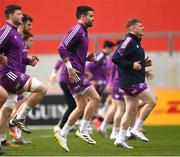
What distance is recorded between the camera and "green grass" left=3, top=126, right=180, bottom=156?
46.2ft

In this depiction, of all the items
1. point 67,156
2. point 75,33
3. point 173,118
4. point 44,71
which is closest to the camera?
point 67,156

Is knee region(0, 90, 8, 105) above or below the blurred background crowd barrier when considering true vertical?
above

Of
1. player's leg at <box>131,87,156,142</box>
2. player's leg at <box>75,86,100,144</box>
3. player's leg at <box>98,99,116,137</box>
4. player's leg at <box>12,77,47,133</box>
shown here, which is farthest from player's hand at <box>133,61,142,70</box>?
player's leg at <box>98,99,116,137</box>

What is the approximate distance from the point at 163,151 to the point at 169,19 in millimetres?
12586

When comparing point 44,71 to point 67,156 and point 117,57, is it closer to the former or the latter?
point 117,57

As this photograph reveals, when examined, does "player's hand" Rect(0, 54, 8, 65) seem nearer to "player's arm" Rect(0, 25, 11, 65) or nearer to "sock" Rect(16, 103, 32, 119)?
"player's arm" Rect(0, 25, 11, 65)

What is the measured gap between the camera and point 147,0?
86.1 feet

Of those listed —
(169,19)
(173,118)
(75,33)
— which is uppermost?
(75,33)

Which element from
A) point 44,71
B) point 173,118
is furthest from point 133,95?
point 44,71

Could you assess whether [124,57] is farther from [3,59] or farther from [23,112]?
[3,59]

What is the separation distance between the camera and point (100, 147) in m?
15.5

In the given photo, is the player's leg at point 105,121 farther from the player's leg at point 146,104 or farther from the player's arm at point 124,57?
the player's arm at point 124,57

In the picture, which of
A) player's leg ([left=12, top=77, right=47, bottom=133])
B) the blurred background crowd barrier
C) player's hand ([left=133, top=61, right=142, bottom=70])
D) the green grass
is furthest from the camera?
the blurred background crowd barrier

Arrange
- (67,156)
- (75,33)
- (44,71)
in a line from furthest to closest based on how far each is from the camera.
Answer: (44,71)
(75,33)
(67,156)
